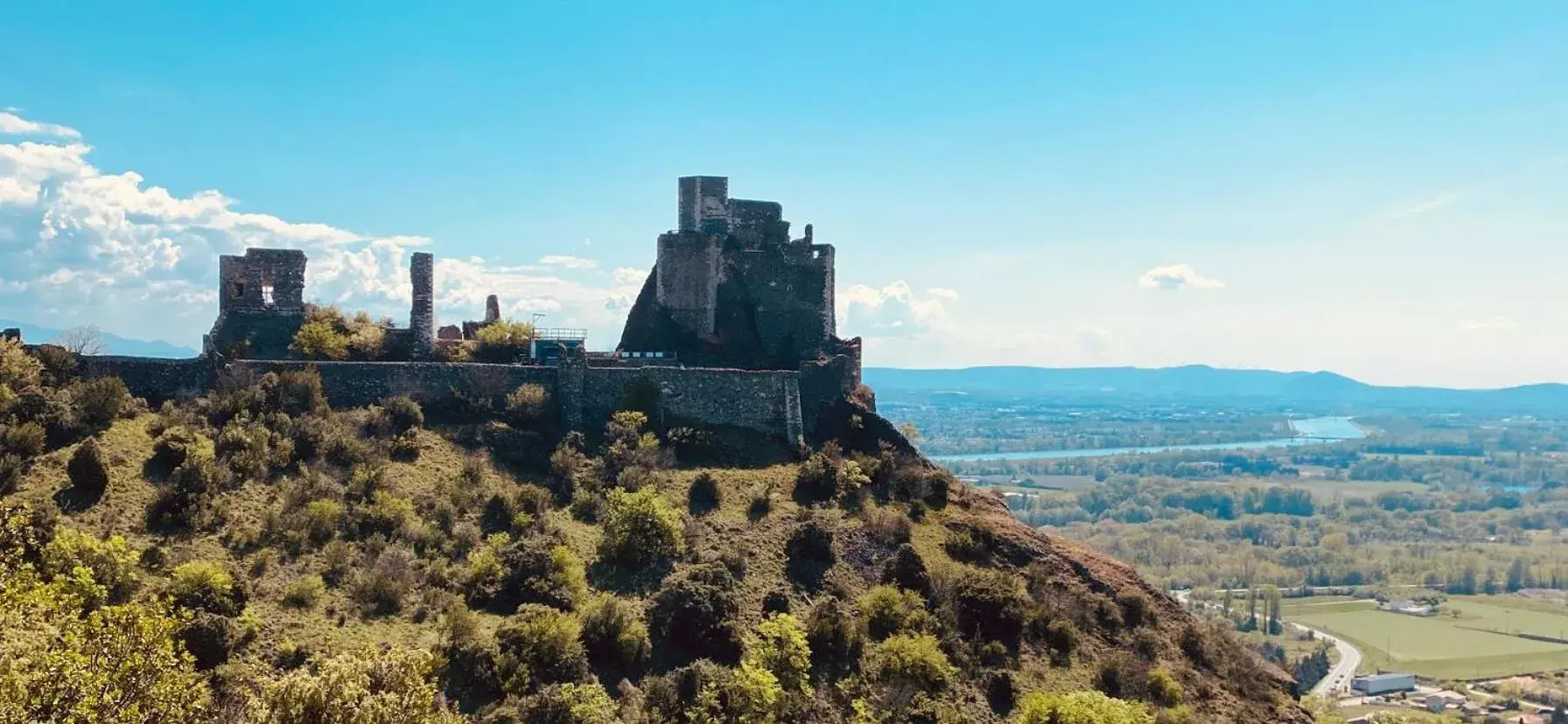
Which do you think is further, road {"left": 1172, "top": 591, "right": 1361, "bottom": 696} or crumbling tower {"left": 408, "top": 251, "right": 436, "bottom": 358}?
road {"left": 1172, "top": 591, "right": 1361, "bottom": 696}

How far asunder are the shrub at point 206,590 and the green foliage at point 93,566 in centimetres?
126

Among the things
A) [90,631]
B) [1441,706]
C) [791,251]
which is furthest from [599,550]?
[1441,706]

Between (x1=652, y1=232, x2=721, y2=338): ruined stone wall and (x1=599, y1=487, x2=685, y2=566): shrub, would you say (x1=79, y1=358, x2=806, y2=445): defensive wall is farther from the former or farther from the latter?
(x1=599, y1=487, x2=685, y2=566): shrub

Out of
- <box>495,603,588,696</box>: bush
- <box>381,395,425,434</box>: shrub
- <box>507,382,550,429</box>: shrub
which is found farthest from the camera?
<box>507,382,550,429</box>: shrub

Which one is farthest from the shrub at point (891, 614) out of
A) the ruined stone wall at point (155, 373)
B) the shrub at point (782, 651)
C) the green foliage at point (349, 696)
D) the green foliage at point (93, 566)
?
the ruined stone wall at point (155, 373)

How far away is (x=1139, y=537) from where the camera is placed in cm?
18862

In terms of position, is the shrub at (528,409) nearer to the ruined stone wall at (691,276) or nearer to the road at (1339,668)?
the ruined stone wall at (691,276)

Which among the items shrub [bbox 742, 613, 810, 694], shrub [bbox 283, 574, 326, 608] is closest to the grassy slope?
shrub [bbox 283, 574, 326, 608]

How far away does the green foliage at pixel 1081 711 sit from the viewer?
3327cm

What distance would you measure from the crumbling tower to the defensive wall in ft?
7.42

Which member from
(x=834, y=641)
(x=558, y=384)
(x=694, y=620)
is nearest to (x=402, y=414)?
(x=558, y=384)

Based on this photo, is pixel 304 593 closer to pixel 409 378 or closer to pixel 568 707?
pixel 568 707

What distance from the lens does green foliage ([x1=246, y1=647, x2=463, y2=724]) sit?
21844mm

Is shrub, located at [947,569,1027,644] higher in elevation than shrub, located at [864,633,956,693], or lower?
higher
